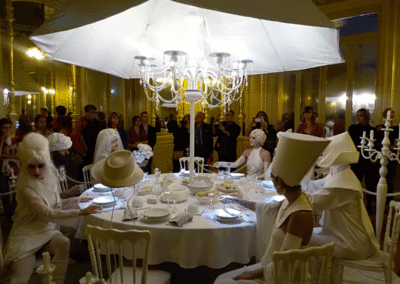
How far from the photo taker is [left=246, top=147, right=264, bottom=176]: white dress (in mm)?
3714

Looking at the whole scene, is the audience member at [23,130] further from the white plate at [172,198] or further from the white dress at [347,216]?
the white dress at [347,216]

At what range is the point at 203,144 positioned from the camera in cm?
500

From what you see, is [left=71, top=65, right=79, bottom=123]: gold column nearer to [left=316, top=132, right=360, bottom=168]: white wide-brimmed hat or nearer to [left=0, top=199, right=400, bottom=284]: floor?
[left=0, top=199, right=400, bottom=284]: floor

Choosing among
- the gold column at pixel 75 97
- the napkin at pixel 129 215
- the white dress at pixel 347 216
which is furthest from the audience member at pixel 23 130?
the white dress at pixel 347 216

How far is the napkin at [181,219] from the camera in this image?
6.70 ft

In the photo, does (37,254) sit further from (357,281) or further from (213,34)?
(213,34)

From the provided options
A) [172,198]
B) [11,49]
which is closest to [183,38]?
[172,198]

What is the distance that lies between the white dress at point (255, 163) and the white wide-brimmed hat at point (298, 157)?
6.46ft

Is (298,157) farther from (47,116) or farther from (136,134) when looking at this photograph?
(47,116)

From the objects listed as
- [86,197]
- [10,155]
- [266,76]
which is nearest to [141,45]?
[86,197]

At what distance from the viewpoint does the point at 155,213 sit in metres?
2.17

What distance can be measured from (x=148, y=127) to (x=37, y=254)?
3.50 m

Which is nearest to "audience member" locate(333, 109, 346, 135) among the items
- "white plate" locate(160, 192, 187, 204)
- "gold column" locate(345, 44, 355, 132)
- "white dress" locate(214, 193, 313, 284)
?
"gold column" locate(345, 44, 355, 132)

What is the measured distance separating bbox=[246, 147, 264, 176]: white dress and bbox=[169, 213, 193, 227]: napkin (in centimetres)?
170
